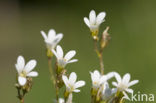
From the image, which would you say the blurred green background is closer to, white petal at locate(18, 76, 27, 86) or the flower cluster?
the flower cluster

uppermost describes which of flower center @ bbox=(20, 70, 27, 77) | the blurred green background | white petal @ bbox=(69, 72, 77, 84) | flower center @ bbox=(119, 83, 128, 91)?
the blurred green background

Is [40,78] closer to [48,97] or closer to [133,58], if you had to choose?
[48,97]

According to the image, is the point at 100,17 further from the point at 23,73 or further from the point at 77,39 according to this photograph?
the point at 77,39

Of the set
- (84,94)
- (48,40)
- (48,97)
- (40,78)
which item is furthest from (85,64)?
(48,40)

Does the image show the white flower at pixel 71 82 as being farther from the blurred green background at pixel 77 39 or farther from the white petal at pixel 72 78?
the blurred green background at pixel 77 39

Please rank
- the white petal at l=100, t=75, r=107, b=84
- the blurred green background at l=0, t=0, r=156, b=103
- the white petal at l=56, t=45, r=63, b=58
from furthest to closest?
the blurred green background at l=0, t=0, r=156, b=103 → the white petal at l=56, t=45, r=63, b=58 → the white petal at l=100, t=75, r=107, b=84

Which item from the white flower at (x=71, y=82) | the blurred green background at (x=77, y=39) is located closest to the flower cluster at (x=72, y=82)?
the white flower at (x=71, y=82)

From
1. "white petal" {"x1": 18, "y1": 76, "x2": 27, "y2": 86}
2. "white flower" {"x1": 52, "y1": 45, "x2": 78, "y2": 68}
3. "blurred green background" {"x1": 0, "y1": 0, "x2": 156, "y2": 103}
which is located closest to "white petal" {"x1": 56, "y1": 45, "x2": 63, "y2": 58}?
"white flower" {"x1": 52, "y1": 45, "x2": 78, "y2": 68}

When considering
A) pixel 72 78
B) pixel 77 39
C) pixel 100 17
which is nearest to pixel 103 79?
pixel 72 78

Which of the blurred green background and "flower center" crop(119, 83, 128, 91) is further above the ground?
the blurred green background
